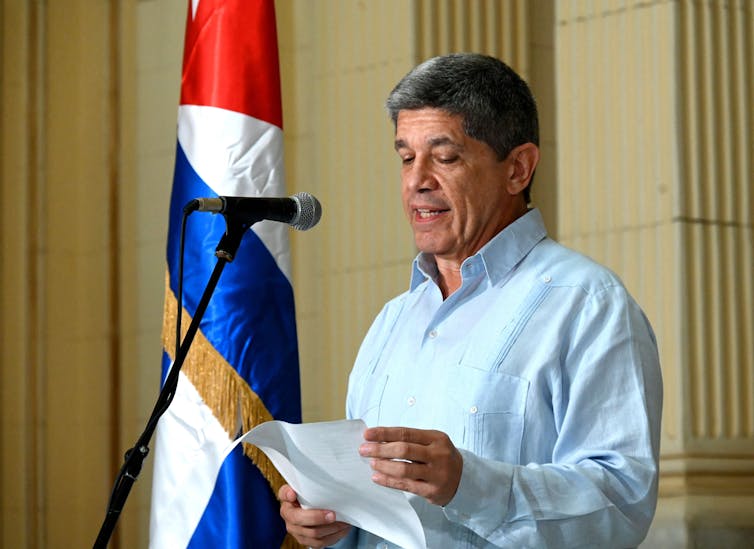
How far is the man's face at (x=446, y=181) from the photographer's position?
2629 millimetres

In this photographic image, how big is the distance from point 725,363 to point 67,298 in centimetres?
310

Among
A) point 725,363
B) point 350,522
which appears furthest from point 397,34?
point 350,522

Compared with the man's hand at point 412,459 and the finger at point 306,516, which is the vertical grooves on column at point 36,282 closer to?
the finger at point 306,516

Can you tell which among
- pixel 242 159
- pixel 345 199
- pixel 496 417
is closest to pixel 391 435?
pixel 496 417

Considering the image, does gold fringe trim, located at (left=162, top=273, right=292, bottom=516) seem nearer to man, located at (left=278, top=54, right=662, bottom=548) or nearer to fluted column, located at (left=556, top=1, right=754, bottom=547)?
man, located at (left=278, top=54, right=662, bottom=548)

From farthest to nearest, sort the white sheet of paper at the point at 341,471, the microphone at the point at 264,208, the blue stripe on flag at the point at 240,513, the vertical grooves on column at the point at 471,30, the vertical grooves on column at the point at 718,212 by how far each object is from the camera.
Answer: the vertical grooves on column at the point at 471,30 → the vertical grooves on column at the point at 718,212 → the blue stripe on flag at the point at 240,513 → the microphone at the point at 264,208 → the white sheet of paper at the point at 341,471

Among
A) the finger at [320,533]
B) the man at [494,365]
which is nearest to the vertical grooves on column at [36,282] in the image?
the man at [494,365]

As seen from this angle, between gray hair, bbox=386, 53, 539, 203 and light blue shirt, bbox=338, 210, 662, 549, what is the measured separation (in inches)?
7.6

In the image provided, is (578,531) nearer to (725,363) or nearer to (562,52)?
(725,363)

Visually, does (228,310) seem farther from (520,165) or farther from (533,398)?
(533,398)

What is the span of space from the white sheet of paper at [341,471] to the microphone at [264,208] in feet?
1.31

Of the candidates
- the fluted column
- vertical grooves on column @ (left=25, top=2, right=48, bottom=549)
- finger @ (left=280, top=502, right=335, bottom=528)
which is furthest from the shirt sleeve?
vertical grooves on column @ (left=25, top=2, right=48, bottom=549)

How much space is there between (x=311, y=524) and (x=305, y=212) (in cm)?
→ 59

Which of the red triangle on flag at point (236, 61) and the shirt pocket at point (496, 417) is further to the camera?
the red triangle on flag at point (236, 61)
